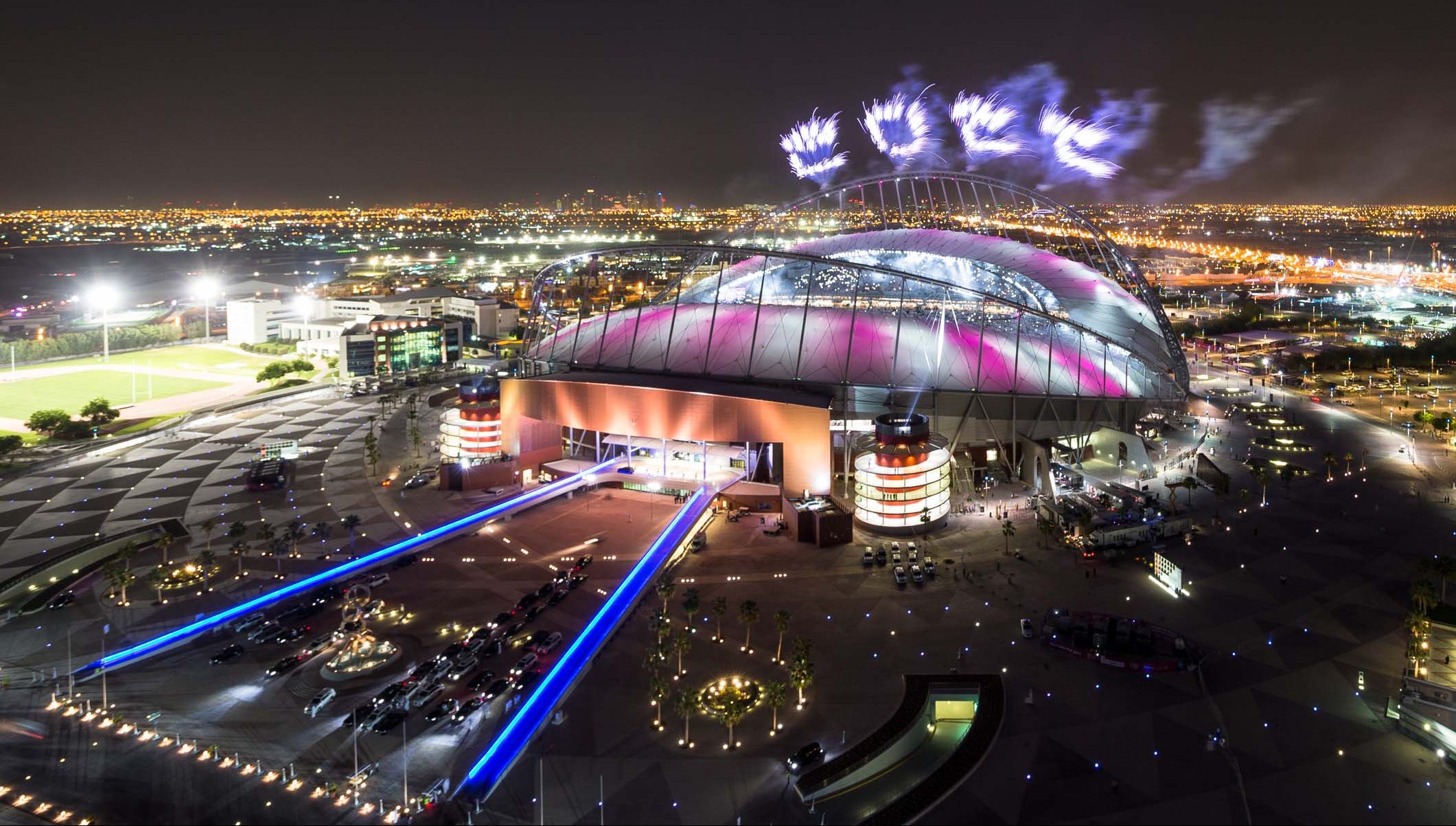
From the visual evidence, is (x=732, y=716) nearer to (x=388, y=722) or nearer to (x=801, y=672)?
(x=801, y=672)

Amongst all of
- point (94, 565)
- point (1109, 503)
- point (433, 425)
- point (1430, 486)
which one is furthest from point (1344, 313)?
point (94, 565)

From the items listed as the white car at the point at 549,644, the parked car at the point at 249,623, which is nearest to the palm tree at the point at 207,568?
the parked car at the point at 249,623

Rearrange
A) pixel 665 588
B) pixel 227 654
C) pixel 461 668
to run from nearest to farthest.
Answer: pixel 461 668 < pixel 227 654 < pixel 665 588

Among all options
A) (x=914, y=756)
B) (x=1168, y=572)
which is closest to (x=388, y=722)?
(x=914, y=756)

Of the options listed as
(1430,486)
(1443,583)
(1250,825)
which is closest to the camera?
(1250,825)

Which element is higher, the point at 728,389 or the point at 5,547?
the point at 728,389

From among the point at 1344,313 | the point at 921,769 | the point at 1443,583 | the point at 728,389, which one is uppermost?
the point at 1344,313

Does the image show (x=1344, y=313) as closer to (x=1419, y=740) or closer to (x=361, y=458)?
(x=1419, y=740)
